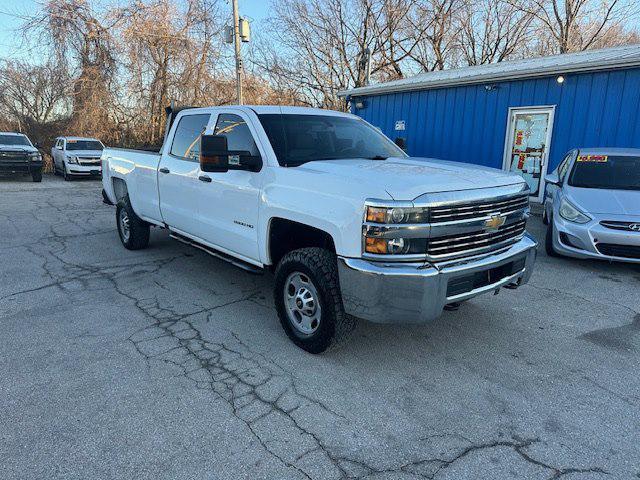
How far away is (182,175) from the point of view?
5062mm

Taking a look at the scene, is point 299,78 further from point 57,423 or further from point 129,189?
point 57,423

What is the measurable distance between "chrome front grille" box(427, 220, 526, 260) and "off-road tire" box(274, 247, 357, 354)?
2.36 feet

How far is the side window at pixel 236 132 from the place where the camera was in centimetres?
419

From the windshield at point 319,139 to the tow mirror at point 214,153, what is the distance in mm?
452

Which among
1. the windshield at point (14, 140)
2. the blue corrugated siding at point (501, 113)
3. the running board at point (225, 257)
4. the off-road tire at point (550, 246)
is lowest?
the off-road tire at point (550, 246)

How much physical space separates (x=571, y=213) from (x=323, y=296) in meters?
4.50

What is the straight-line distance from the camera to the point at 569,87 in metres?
9.88

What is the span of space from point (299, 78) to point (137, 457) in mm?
26863

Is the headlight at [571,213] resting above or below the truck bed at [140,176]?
below

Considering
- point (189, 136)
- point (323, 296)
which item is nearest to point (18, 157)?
point (189, 136)

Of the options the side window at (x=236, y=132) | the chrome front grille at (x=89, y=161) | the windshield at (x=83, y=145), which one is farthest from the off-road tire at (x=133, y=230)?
the windshield at (x=83, y=145)

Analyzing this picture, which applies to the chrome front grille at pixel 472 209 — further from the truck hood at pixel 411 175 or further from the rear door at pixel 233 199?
the rear door at pixel 233 199

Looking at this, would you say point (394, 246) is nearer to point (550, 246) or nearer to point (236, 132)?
point (236, 132)

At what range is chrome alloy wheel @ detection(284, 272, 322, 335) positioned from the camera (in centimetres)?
352
